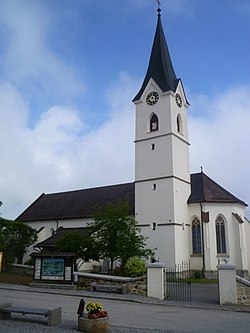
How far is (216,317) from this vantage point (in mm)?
12875

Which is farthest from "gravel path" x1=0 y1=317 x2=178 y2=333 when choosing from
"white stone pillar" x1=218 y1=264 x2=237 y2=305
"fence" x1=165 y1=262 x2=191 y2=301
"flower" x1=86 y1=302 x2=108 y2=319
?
"fence" x1=165 y1=262 x2=191 y2=301

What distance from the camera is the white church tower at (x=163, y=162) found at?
104 feet

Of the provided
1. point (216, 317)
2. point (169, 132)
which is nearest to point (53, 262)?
point (216, 317)

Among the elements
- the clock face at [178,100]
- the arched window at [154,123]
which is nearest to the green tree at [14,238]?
the arched window at [154,123]

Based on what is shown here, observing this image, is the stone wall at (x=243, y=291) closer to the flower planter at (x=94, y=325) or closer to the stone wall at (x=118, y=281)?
the stone wall at (x=118, y=281)

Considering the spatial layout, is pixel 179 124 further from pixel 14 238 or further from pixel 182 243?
pixel 14 238

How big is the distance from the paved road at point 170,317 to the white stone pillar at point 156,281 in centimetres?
178

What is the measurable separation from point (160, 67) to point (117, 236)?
19419 mm

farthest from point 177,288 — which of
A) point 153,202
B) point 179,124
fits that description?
point 179,124

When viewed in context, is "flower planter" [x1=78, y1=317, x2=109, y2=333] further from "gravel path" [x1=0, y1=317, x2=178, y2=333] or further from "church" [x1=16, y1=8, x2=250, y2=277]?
"church" [x1=16, y1=8, x2=250, y2=277]

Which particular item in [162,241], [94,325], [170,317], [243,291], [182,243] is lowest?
[170,317]

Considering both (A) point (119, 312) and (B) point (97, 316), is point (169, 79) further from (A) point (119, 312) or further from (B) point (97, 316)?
(B) point (97, 316)

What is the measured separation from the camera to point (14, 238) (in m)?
38.3

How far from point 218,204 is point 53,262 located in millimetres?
16714
